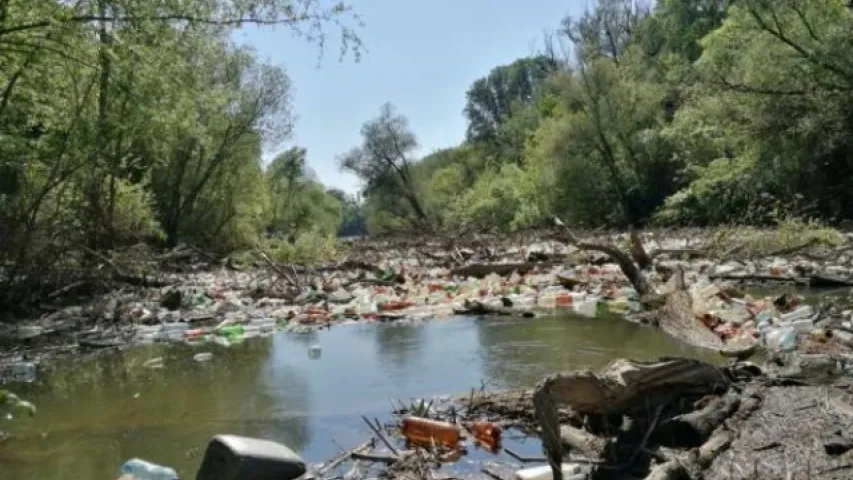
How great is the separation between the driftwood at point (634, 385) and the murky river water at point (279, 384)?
4.66ft

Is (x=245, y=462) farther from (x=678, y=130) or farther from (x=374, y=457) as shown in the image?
(x=678, y=130)

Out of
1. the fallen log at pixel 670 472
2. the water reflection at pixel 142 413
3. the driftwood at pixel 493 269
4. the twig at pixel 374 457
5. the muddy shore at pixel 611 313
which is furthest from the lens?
→ the driftwood at pixel 493 269

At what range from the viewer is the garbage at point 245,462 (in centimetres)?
374

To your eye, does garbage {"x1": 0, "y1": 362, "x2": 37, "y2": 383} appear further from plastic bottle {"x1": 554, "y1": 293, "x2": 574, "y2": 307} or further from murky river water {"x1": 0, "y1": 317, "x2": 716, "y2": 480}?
plastic bottle {"x1": 554, "y1": 293, "x2": 574, "y2": 307}

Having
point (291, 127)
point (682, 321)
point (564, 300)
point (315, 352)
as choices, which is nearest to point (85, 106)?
point (315, 352)

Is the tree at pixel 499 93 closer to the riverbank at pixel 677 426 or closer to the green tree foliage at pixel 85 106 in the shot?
the green tree foliage at pixel 85 106

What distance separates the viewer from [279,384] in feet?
21.4

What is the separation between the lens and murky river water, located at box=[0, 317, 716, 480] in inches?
186

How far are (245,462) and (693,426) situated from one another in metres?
2.12

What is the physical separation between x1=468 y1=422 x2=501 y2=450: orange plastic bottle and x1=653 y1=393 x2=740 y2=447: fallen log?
88cm

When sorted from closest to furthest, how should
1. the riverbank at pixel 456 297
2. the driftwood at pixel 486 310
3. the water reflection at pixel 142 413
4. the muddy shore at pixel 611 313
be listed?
1. the muddy shore at pixel 611 313
2. the water reflection at pixel 142 413
3. the riverbank at pixel 456 297
4. the driftwood at pixel 486 310

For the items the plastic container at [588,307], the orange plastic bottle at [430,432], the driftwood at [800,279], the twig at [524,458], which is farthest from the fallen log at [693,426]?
the driftwood at [800,279]

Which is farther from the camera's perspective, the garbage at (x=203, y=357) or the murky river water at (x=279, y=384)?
the garbage at (x=203, y=357)

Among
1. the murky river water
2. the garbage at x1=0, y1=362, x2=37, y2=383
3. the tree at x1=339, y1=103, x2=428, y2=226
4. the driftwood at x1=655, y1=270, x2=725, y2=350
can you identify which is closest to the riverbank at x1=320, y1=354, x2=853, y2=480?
the murky river water
